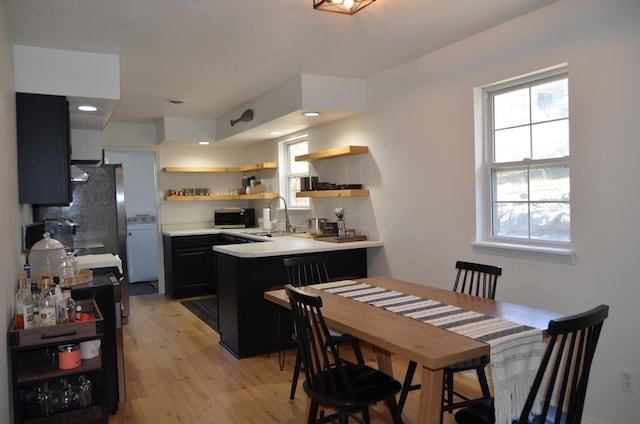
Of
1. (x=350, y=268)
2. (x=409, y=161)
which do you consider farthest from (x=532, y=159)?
(x=350, y=268)

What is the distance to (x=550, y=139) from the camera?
2.92 meters

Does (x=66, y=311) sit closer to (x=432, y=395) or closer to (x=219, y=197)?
(x=432, y=395)

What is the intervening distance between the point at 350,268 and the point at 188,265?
2.73 meters

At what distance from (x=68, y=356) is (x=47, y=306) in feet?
0.92

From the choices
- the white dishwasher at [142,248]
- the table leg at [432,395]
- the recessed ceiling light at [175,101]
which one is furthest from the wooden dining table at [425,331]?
the white dishwasher at [142,248]

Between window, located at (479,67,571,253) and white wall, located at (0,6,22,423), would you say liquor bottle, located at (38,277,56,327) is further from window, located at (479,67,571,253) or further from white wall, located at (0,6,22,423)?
window, located at (479,67,571,253)

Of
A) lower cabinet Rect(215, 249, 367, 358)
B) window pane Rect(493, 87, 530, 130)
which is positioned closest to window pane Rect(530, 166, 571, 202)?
window pane Rect(493, 87, 530, 130)

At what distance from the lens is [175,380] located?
11.3ft

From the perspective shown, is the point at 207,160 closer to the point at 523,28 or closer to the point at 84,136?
the point at 84,136

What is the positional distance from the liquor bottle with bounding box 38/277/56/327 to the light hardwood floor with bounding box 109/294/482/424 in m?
0.89

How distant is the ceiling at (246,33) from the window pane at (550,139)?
2.32 ft

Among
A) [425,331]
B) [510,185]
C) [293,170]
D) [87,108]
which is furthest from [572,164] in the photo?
[293,170]

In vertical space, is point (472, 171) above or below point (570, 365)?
above

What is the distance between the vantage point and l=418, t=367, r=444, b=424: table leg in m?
1.79
